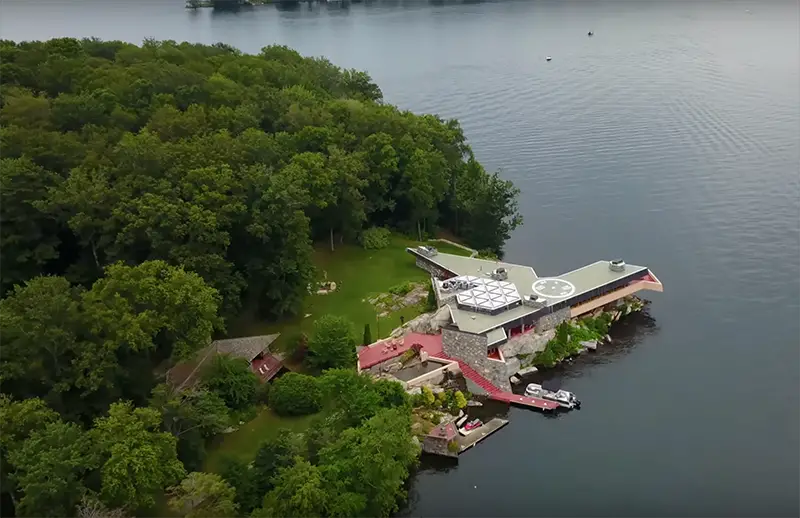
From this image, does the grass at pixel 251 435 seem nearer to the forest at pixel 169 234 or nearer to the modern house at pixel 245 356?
the forest at pixel 169 234

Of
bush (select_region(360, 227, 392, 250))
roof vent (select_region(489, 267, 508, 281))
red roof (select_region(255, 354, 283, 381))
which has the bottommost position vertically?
red roof (select_region(255, 354, 283, 381))

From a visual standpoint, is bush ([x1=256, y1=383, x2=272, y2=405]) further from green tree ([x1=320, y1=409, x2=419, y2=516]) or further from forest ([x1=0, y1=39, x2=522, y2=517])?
green tree ([x1=320, y1=409, x2=419, y2=516])

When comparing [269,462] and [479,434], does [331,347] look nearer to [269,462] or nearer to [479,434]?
[479,434]

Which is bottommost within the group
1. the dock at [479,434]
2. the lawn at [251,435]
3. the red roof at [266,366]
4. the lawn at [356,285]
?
the dock at [479,434]

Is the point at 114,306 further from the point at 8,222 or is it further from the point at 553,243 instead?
the point at 553,243

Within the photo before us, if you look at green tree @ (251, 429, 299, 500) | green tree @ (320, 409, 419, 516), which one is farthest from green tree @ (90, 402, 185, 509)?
green tree @ (320, 409, 419, 516)

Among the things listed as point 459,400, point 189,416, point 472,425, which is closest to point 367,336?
point 459,400

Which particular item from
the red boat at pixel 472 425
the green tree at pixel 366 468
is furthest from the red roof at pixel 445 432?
the green tree at pixel 366 468

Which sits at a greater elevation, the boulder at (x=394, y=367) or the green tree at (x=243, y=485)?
the green tree at (x=243, y=485)
